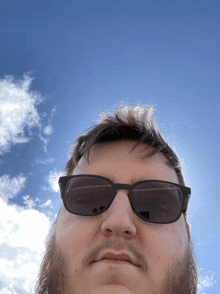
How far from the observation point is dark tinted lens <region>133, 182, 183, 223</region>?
1.78m

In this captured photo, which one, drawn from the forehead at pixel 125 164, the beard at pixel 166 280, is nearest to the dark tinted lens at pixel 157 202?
the forehead at pixel 125 164

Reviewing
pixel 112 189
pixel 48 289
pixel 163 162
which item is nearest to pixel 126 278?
pixel 112 189

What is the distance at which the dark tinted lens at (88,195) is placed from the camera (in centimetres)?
179

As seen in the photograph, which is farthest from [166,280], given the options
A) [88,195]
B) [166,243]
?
[88,195]

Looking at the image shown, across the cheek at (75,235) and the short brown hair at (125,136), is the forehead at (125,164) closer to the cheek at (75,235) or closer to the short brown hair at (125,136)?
the short brown hair at (125,136)

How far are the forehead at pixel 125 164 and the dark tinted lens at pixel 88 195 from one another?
119 mm

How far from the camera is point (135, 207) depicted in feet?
5.81

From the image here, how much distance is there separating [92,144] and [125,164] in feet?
1.50

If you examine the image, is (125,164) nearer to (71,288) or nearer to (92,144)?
(92,144)

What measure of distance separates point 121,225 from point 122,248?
0.52 ft

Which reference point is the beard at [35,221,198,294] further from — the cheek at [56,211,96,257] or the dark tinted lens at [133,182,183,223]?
the dark tinted lens at [133,182,183,223]

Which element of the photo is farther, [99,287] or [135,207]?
[135,207]

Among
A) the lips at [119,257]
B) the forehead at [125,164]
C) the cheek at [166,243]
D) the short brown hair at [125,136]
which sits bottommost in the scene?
the lips at [119,257]

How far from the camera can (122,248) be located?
60.4 inches
